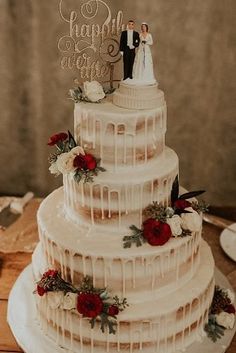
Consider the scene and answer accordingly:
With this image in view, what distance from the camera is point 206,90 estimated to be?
4.65 m

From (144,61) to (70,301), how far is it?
1.28m

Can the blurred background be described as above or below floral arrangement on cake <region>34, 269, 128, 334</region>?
above

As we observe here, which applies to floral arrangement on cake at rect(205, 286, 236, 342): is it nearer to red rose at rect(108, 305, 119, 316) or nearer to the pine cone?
the pine cone

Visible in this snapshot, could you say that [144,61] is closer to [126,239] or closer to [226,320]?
[126,239]

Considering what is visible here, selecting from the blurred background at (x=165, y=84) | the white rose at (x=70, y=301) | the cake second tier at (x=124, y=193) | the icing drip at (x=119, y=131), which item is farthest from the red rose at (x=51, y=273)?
the blurred background at (x=165, y=84)

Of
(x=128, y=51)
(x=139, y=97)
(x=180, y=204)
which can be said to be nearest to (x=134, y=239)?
(x=180, y=204)

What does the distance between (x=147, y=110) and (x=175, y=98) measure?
177 cm

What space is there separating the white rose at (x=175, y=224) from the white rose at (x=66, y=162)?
57cm

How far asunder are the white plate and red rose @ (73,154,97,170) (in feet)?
5.28

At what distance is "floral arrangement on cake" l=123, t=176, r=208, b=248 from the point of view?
2.97 meters

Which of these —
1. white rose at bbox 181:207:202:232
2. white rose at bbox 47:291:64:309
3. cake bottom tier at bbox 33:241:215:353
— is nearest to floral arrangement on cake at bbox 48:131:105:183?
white rose at bbox 181:207:202:232

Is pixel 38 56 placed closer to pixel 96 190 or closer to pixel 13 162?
pixel 13 162

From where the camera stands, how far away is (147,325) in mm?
3053

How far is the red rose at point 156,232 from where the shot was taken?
9.72 ft
